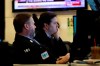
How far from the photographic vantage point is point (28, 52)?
2721 millimetres

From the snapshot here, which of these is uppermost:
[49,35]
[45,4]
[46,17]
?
[45,4]

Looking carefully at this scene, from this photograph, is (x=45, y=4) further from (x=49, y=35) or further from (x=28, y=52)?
(x=28, y=52)

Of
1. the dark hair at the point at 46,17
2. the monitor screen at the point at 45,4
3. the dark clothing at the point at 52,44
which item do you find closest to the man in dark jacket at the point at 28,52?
the dark clothing at the point at 52,44

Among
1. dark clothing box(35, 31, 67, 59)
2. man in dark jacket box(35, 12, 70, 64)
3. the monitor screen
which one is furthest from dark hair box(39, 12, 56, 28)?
the monitor screen

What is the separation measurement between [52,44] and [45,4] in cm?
114

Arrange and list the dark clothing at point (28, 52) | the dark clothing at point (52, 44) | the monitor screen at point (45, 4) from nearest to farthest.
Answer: the dark clothing at point (28, 52) → the dark clothing at point (52, 44) → the monitor screen at point (45, 4)

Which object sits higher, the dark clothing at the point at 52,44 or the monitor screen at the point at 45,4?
the monitor screen at the point at 45,4

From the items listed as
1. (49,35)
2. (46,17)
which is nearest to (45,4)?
(46,17)

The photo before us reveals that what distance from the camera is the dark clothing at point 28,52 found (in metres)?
2.70

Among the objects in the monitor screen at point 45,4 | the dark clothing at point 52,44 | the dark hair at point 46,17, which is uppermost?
the monitor screen at point 45,4

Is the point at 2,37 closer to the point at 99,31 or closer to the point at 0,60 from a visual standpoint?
the point at 0,60

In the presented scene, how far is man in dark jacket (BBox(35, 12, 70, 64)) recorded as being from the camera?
3.35m

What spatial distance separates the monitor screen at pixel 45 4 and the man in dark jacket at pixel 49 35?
0.87m

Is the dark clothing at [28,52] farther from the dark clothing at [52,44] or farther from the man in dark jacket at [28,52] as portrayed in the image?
the dark clothing at [52,44]
